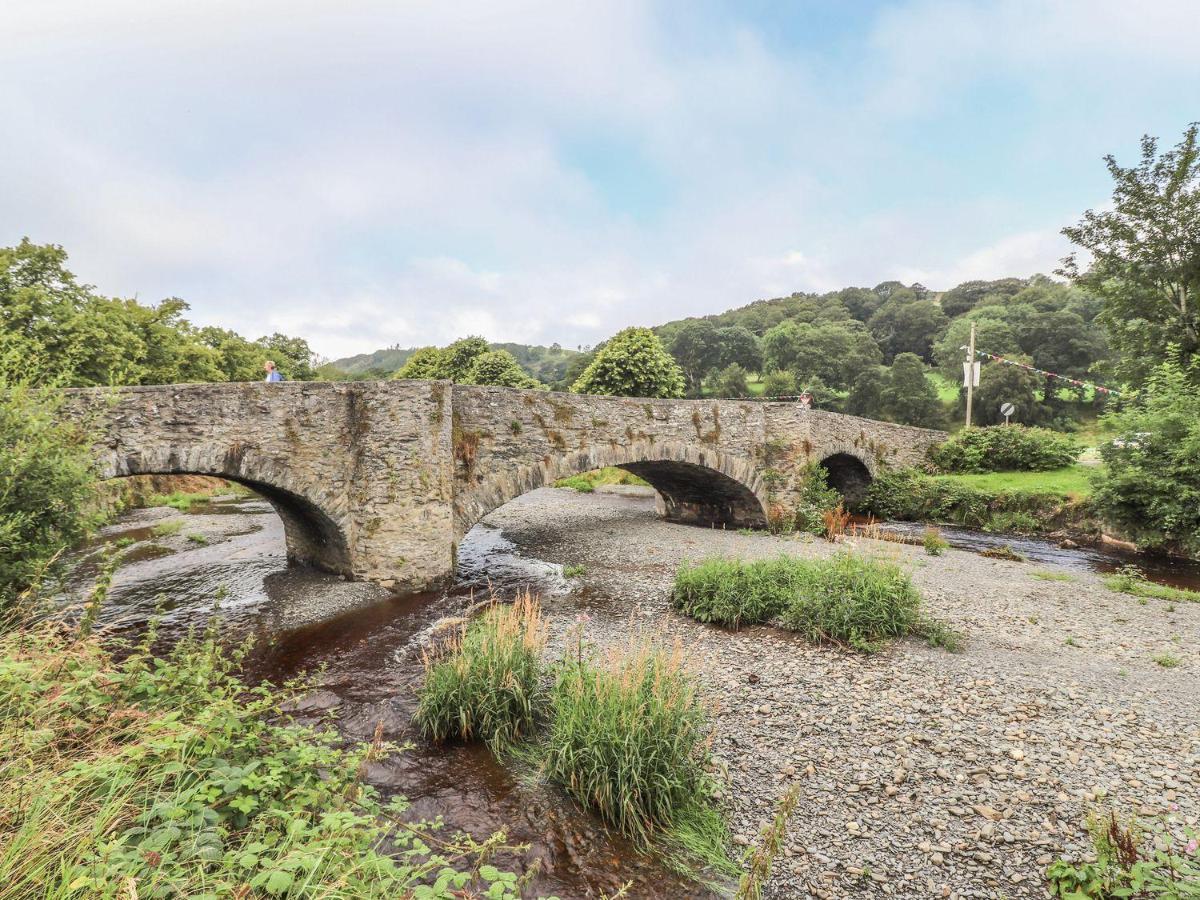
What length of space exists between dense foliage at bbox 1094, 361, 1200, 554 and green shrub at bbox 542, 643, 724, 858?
52.8 feet

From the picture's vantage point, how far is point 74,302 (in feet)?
66.5

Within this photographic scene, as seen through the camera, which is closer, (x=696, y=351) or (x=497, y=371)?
(x=497, y=371)

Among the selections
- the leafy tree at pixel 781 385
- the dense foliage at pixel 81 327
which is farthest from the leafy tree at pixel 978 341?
the dense foliage at pixel 81 327

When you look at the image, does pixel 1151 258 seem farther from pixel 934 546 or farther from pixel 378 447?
pixel 378 447

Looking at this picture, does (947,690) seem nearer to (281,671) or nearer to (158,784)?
(158,784)

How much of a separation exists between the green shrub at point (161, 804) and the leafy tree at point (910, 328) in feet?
227

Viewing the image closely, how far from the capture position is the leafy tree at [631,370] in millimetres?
31203

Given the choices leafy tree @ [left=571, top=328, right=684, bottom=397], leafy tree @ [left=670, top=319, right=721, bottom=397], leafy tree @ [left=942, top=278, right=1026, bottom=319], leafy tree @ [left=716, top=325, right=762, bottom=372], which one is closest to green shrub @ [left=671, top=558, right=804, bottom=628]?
leafy tree @ [left=571, top=328, right=684, bottom=397]

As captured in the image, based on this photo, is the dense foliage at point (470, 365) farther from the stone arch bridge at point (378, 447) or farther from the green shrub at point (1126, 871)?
the green shrub at point (1126, 871)

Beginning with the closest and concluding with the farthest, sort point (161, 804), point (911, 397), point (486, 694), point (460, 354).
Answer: point (161, 804), point (486, 694), point (911, 397), point (460, 354)

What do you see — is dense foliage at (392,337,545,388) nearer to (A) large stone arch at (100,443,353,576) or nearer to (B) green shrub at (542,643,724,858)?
(A) large stone arch at (100,443,353,576)

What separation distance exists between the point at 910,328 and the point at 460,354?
177ft

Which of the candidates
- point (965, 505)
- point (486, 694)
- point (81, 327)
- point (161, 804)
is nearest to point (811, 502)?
point (965, 505)

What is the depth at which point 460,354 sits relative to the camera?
157 feet
